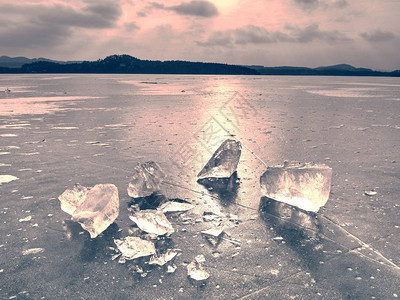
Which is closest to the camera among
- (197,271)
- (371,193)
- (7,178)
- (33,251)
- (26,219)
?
(197,271)

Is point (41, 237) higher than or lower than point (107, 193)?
lower

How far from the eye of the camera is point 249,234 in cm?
221

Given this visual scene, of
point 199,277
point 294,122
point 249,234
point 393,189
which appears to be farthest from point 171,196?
point 294,122

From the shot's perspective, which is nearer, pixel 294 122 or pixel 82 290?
pixel 82 290

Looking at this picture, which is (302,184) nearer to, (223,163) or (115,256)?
(223,163)

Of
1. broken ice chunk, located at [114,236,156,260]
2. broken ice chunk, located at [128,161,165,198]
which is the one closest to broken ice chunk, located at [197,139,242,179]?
broken ice chunk, located at [128,161,165,198]

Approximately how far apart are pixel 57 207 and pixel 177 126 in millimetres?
4595

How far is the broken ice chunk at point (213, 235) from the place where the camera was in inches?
83.0

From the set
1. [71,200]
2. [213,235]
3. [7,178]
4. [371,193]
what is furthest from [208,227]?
[7,178]

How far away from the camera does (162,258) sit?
1.87 metres

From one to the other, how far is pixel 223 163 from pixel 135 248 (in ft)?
5.67

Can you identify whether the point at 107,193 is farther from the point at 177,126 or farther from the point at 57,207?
the point at 177,126

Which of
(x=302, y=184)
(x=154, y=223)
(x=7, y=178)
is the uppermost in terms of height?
(x=302, y=184)

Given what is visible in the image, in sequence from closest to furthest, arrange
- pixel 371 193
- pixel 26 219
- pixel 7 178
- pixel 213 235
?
pixel 213 235 → pixel 26 219 → pixel 371 193 → pixel 7 178
